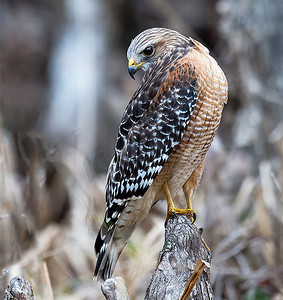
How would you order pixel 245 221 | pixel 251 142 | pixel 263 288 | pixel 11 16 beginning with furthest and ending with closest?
1. pixel 11 16
2. pixel 251 142
3. pixel 245 221
4. pixel 263 288

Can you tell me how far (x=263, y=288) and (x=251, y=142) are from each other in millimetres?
1821

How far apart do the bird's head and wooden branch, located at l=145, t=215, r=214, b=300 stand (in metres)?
0.98

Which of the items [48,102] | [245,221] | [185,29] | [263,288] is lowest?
[263,288]

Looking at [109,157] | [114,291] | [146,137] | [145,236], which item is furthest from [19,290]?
[109,157]

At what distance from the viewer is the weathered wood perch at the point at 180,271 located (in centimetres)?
263

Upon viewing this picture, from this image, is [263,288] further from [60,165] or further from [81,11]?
[81,11]

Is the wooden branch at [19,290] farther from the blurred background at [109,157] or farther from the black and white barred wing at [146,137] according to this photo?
the blurred background at [109,157]

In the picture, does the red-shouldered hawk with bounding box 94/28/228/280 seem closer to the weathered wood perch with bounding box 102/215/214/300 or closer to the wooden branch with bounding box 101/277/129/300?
the weathered wood perch with bounding box 102/215/214/300

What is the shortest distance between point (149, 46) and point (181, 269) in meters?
1.31

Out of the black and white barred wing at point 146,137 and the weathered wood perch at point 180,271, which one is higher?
the black and white barred wing at point 146,137

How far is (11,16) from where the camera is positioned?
37.4 feet

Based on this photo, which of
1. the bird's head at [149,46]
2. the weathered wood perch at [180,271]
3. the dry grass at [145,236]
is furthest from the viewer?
the dry grass at [145,236]

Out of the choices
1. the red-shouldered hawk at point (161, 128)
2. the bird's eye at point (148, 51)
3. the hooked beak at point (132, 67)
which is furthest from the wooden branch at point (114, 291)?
the bird's eye at point (148, 51)

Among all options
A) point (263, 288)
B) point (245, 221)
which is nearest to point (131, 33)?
point (245, 221)
